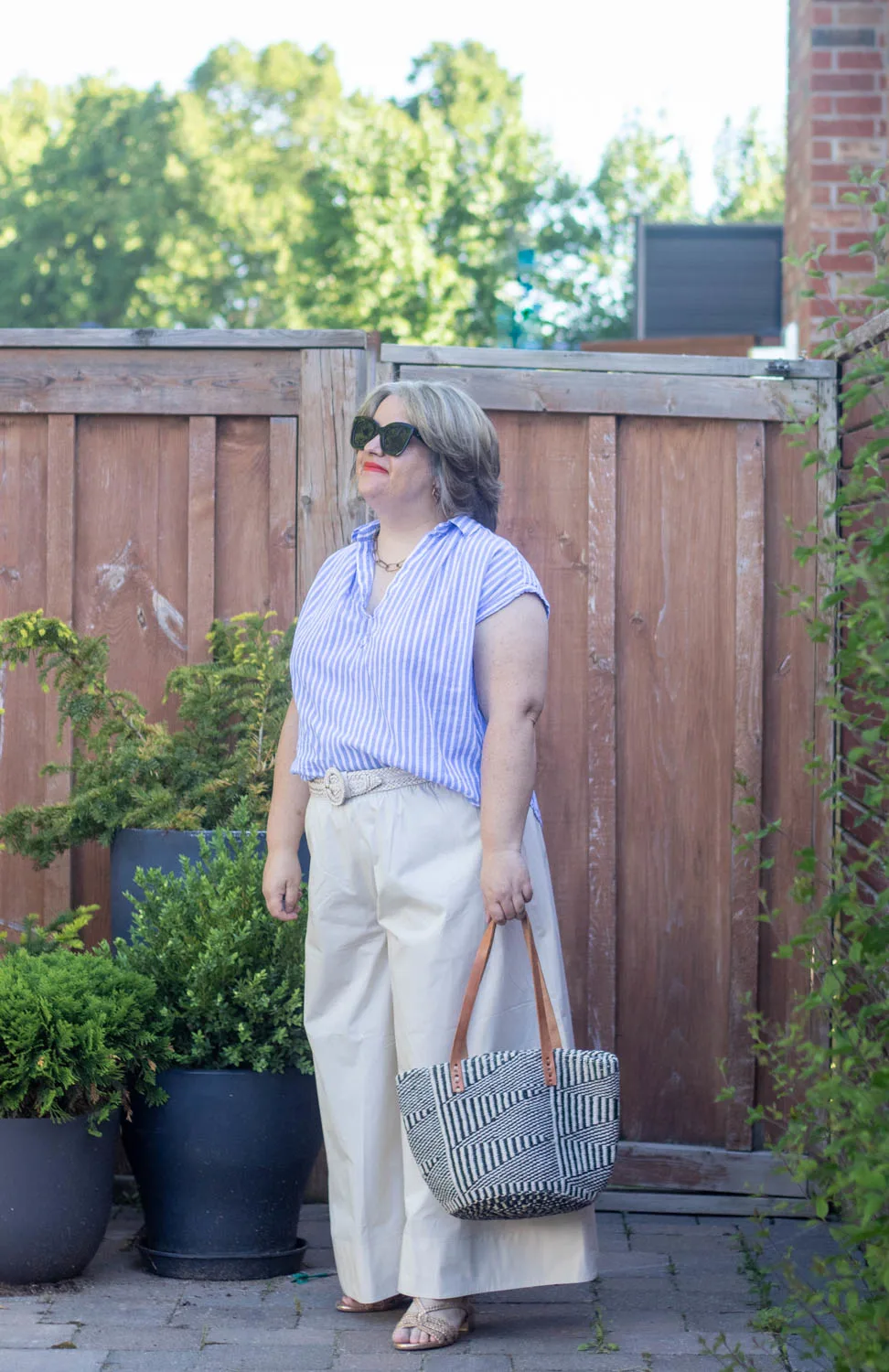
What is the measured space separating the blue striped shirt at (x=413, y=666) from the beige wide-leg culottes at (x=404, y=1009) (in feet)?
0.29

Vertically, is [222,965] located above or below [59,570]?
below

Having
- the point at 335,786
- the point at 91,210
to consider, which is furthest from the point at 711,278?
the point at 91,210

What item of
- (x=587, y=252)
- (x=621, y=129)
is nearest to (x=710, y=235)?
(x=587, y=252)

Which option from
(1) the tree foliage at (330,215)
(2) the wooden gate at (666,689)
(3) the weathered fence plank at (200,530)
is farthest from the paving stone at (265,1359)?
(1) the tree foliage at (330,215)

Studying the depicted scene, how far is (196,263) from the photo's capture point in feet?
92.5

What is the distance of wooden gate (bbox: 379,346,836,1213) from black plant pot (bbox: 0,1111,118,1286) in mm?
1470

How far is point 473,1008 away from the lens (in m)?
2.96

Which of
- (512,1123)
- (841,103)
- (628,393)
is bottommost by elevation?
(512,1123)

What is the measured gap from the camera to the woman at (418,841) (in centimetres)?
299

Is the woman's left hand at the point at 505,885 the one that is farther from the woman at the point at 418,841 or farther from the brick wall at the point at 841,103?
the brick wall at the point at 841,103

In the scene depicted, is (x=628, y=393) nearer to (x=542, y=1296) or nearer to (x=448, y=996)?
(x=448, y=996)

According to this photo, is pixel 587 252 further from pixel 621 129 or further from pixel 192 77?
pixel 192 77

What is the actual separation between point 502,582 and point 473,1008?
868mm

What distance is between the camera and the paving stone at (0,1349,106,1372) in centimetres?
289
